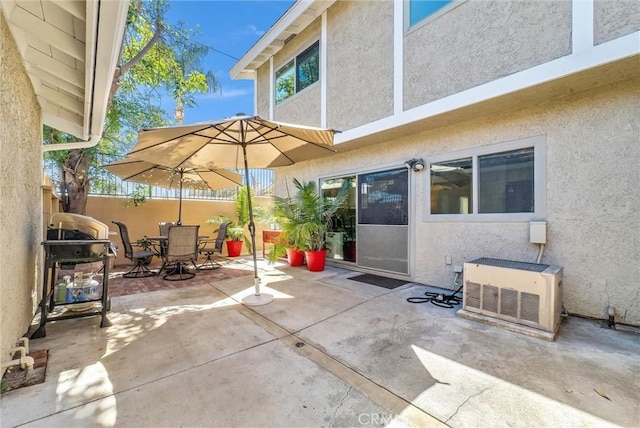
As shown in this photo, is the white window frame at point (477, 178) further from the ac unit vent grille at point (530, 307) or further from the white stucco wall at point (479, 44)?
the ac unit vent grille at point (530, 307)

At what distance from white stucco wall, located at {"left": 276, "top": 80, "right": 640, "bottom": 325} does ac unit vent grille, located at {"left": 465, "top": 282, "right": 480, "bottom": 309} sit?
1.16m

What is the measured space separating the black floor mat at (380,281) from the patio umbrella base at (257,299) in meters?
2.13

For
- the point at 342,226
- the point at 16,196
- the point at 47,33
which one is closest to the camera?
the point at 47,33

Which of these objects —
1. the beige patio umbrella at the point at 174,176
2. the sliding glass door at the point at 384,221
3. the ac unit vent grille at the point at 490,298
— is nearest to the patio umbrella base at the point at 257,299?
the sliding glass door at the point at 384,221

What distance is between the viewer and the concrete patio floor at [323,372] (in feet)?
6.47

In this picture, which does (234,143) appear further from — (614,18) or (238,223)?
(614,18)

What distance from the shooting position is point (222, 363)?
2666 mm

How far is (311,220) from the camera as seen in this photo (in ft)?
22.2

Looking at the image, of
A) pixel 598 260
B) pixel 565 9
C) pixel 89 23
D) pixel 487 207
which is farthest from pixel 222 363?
pixel 565 9

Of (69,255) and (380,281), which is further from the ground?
(69,255)

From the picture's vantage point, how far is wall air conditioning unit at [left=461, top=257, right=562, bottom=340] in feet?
10.8

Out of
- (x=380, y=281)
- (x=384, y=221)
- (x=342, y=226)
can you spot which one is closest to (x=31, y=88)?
(x=342, y=226)

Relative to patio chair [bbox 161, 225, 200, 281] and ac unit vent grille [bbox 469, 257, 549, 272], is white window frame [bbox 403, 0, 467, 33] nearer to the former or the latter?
ac unit vent grille [bbox 469, 257, 549, 272]

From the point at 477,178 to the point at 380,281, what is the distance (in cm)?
277
